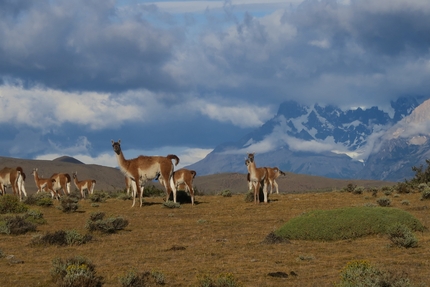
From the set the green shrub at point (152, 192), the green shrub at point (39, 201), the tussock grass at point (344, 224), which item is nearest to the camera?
the tussock grass at point (344, 224)

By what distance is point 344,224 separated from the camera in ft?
61.9

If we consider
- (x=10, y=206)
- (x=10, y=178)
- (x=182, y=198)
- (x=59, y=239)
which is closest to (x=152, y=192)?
(x=10, y=178)

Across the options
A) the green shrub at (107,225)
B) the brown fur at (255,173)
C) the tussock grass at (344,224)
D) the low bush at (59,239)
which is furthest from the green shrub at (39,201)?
the tussock grass at (344,224)

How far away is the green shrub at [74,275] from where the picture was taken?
12.0 m

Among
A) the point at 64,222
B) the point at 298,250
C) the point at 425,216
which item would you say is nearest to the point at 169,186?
the point at 64,222

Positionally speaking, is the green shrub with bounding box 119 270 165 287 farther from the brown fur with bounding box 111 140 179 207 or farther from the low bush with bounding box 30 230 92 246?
the brown fur with bounding box 111 140 179 207

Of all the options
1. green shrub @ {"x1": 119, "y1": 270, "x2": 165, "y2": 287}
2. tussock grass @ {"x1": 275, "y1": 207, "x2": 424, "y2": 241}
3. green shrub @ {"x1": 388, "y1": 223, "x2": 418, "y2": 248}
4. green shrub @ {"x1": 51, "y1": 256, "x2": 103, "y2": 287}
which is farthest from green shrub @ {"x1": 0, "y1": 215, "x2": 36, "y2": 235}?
green shrub @ {"x1": 388, "y1": 223, "x2": 418, "y2": 248}

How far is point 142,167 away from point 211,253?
53.6 feet

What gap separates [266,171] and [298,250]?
17.8 metres

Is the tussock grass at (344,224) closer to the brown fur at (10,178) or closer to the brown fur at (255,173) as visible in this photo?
the brown fur at (255,173)

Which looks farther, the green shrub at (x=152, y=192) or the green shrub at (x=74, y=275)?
the green shrub at (x=152, y=192)

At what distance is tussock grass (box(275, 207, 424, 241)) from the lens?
1864 cm

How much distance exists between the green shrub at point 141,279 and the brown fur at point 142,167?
19452 mm

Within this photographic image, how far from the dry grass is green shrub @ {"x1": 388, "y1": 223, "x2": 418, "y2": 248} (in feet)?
0.67
